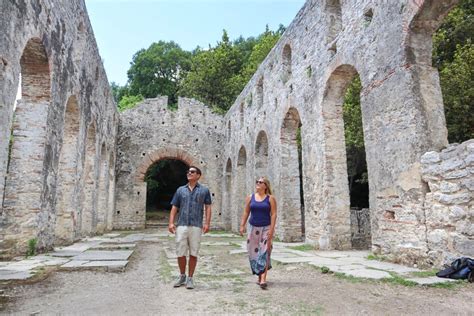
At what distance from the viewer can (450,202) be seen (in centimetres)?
478

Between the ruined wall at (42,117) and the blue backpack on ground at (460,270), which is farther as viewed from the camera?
the ruined wall at (42,117)

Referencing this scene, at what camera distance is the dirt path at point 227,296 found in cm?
320

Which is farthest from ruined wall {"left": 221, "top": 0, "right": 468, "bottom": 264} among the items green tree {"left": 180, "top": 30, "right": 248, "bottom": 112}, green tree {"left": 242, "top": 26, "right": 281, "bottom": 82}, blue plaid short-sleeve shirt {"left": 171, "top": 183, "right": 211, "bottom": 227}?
green tree {"left": 180, "top": 30, "right": 248, "bottom": 112}

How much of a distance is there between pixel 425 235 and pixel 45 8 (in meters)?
7.58

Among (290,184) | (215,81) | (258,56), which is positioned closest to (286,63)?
(290,184)

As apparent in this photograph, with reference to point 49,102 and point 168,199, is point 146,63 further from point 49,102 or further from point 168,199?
point 49,102

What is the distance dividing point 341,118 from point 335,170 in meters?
1.27

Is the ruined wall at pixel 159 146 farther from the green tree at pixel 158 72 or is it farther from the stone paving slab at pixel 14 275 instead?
the green tree at pixel 158 72

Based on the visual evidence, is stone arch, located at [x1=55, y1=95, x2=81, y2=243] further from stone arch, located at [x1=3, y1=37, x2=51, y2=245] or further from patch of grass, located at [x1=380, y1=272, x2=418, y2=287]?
patch of grass, located at [x1=380, y1=272, x2=418, y2=287]

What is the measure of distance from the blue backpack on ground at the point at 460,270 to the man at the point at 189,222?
2.96 m

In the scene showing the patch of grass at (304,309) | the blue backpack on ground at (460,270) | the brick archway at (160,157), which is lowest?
the patch of grass at (304,309)

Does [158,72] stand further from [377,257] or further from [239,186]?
[377,257]

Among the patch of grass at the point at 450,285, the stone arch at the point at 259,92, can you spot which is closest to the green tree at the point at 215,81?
the stone arch at the point at 259,92

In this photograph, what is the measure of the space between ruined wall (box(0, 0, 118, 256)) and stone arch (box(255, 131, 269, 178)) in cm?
583
